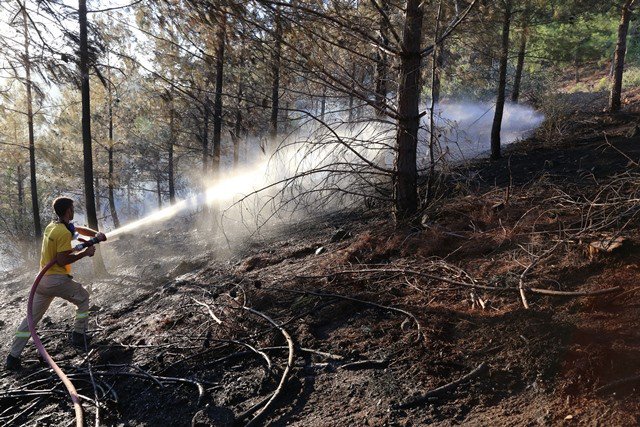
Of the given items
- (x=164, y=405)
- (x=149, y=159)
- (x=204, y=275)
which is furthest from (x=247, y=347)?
(x=149, y=159)

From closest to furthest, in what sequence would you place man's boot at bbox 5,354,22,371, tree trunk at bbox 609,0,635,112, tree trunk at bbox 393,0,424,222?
man's boot at bbox 5,354,22,371 < tree trunk at bbox 393,0,424,222 < tree trunk at bbox 609,0,635,112

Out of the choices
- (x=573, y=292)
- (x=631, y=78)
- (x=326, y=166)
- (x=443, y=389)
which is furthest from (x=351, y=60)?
(x=631, y=78)

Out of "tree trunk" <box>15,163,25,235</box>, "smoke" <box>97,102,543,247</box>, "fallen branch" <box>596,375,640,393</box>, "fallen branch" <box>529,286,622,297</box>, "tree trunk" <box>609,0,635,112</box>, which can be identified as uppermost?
"tree trunk" <box>609,0,635,112</box>

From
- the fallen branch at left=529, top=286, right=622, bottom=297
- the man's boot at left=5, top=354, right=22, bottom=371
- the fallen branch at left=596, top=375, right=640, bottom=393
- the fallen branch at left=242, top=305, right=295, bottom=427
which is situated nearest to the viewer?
the fallen branch at left=596, top=375, right=640, bottom=393

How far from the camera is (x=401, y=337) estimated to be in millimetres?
3418

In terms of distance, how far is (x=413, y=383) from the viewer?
2.84 meters

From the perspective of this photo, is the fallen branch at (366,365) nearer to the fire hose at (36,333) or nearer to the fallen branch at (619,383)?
the fallen branch at (619,383)

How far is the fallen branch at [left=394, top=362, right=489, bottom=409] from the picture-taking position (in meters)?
2.66

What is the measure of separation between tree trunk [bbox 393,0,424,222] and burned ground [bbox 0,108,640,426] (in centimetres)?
43

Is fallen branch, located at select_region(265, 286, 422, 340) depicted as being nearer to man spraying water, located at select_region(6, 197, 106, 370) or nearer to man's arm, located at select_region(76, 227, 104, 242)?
man spraying water, located at select_region(6, 197, 106, 370)

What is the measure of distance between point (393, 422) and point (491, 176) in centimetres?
860

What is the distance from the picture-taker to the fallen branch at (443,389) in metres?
2.66

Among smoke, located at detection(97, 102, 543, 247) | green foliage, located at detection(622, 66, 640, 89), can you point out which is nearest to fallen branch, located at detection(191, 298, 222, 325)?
smoke, located at detection(97, 102, 543, 247)

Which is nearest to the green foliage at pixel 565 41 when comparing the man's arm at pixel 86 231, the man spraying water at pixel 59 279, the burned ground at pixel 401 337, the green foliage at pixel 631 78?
the green foliage at pixel 631 78
